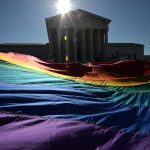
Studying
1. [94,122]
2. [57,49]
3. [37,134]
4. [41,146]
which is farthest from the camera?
[57,49]

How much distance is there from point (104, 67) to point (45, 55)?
52.9 meters

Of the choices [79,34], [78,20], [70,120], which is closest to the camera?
[70,120]

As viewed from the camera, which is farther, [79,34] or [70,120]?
[79,34]

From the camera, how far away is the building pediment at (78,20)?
2062 inches

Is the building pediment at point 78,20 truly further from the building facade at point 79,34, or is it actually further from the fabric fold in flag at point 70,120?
the fabric fold in flag at point 70,120

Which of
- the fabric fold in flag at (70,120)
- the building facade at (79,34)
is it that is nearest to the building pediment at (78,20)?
the building facade at (79,34)

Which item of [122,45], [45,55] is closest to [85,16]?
[45,55]

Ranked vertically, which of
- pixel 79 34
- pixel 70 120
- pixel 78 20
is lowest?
pixel 70 120

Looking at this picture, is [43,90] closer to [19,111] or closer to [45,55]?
[19,111]

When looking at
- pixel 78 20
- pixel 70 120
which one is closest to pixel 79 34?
pixel 78 20

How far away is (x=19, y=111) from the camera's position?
7.84ft

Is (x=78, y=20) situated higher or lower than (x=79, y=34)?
higher

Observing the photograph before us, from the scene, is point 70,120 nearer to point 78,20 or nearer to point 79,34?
point 78,20

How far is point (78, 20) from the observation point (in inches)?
2089
